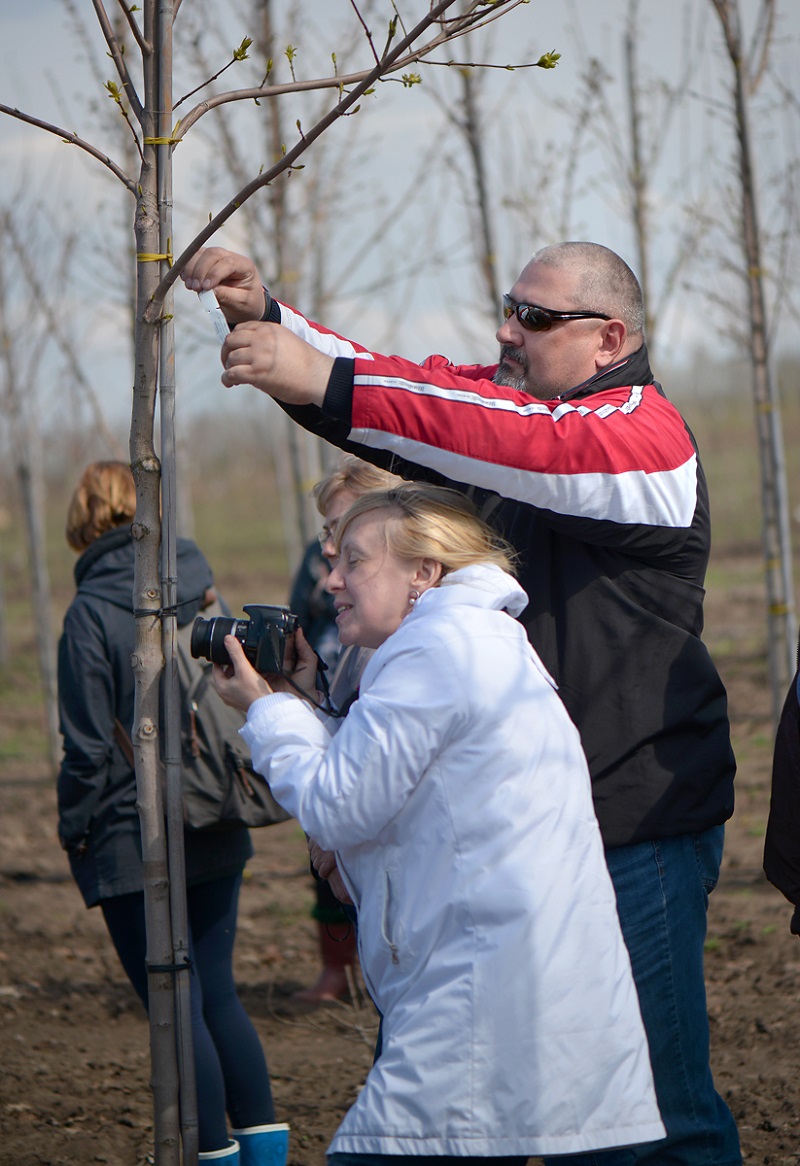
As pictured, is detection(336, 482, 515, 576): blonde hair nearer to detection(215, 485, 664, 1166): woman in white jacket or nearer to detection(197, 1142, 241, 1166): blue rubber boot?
detection(215, 485, 664, 1166): woman in white jacket

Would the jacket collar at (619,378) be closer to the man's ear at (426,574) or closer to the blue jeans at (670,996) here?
Result: the man's ear at (426,574)

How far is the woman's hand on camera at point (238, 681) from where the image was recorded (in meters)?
2.16

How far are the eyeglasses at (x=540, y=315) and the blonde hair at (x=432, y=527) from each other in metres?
0.45

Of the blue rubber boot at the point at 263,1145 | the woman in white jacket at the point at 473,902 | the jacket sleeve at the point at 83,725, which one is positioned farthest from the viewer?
the jacket sleeve at the point at 83,725

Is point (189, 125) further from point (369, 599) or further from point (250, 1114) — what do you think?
point (250, 1114)

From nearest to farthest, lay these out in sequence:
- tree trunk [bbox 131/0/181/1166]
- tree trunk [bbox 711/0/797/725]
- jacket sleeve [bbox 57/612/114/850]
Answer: tree trunk [bbox 131/0/181/1166]
jacket sleeve [bbox 57/612/114/850]
tree trunk [bbox 711/0/797/725]

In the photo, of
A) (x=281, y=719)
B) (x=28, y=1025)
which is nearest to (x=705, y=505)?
(x=281, y=719)

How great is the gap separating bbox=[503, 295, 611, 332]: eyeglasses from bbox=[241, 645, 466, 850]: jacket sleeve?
86 cm

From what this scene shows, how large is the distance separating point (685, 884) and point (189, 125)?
181 centimetres

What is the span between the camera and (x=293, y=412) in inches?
87.0

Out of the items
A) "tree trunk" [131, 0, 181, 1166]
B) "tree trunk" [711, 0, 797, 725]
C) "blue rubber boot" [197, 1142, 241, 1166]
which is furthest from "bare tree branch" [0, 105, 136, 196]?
"tree trunk" [711, 0, 797, 725]

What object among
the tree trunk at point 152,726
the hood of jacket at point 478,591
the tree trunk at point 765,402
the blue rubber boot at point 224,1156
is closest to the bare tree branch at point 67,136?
the tree trunk at point 152,726

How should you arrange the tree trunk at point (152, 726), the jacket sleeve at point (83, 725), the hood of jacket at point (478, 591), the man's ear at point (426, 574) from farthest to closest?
the jacket sleeve at point (83, 725) → the tree trunk at point (152, 726) → the man's ear at point (426, 574) → the hood of jacket at point (478, 591)

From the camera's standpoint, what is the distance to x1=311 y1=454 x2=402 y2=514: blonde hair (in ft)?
10.2
